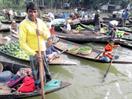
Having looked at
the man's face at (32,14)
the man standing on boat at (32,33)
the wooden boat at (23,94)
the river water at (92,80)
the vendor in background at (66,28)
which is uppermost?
the man's face at (32,14)

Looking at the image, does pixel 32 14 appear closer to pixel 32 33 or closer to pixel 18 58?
pixel 32 33

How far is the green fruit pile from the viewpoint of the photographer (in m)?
9.86

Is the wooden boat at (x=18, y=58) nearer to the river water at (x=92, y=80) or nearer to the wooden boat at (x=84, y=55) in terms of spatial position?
the river water at (x=92, y=80)

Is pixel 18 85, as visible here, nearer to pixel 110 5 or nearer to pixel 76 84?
pixel 76 84

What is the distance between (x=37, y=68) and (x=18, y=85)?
95 centimetres

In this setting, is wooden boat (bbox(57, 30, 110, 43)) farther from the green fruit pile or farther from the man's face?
the man's face

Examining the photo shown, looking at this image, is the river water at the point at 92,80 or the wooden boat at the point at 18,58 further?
the wooden boat at the point at 18,58

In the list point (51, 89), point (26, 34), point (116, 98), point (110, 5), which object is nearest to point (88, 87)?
point (116, 98)

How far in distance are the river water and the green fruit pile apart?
1.18 meters

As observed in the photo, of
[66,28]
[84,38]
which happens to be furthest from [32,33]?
[66,28]

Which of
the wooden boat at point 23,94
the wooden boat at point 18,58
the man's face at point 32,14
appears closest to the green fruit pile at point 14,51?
the wooden boat at point 18,58

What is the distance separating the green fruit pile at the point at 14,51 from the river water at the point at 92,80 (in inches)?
46.6

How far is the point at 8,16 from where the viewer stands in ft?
71.0

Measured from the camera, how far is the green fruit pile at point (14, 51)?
9.86 metres
